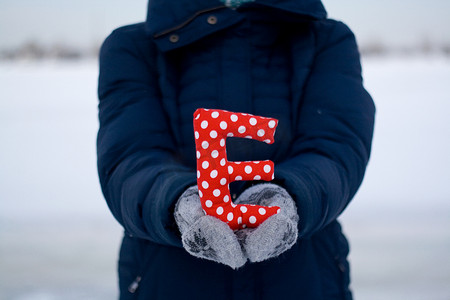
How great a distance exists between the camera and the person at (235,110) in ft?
2.38

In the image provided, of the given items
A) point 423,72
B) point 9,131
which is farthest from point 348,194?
point 423,72

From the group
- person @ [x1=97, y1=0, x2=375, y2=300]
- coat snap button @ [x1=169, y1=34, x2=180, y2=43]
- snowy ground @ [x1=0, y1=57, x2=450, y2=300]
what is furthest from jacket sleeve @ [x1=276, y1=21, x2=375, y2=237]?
snowy ground @ [x1=0, y1=57, x2=450, y2=300]

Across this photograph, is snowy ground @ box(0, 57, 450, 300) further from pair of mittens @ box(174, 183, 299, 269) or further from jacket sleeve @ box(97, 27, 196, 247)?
pair of mittens @ box(174, 183, 299, 269)

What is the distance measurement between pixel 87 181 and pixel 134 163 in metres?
1.64

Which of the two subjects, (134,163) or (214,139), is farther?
(134,163)

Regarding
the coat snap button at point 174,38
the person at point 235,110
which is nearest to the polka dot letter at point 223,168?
the person at point 235,110

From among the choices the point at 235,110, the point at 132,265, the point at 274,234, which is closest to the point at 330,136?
the point at 235,110

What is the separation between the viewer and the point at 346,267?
32.3 inches

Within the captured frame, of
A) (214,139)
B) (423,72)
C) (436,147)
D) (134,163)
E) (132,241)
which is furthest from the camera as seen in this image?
(423,72)

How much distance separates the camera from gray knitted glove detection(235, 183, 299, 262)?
512mm

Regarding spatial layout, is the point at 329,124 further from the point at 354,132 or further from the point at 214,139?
the point at 214,139

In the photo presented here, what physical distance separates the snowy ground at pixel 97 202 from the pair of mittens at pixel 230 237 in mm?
1184

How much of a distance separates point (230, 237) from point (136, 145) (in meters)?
0.30

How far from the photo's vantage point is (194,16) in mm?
768
